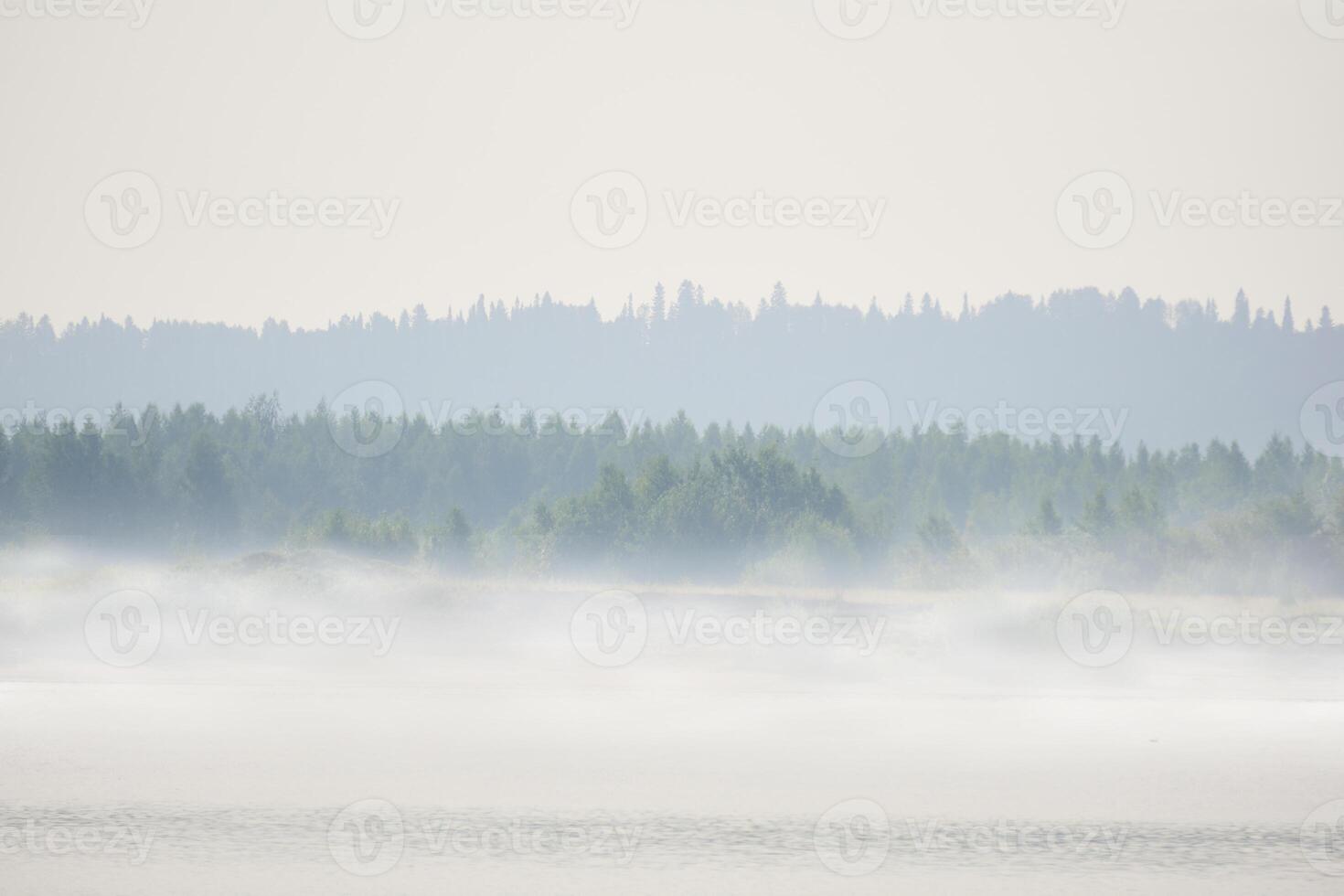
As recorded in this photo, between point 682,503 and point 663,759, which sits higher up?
point 682,503

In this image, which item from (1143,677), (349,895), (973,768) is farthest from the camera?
(1143,677)

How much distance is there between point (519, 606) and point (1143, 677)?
19.8 m

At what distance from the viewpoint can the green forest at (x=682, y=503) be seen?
212 ft

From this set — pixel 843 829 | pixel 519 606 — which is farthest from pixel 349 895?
pixel 519 606

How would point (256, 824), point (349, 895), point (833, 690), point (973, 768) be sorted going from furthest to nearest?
point (833, 690), point (973, 768), point (256, 824), point (349, 895)

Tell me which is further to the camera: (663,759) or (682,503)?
(682,503)

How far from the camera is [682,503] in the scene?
66.1m

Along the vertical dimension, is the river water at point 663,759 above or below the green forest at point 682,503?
below

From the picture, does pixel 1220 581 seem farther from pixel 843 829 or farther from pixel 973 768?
pixel 843 829

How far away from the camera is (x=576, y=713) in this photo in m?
26.4

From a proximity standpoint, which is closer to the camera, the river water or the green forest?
the river water

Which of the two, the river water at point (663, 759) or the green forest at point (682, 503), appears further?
the green forest at point (682, 503)

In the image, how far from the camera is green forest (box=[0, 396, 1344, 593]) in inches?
2539

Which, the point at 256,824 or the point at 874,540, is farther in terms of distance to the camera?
the point at 874,540
